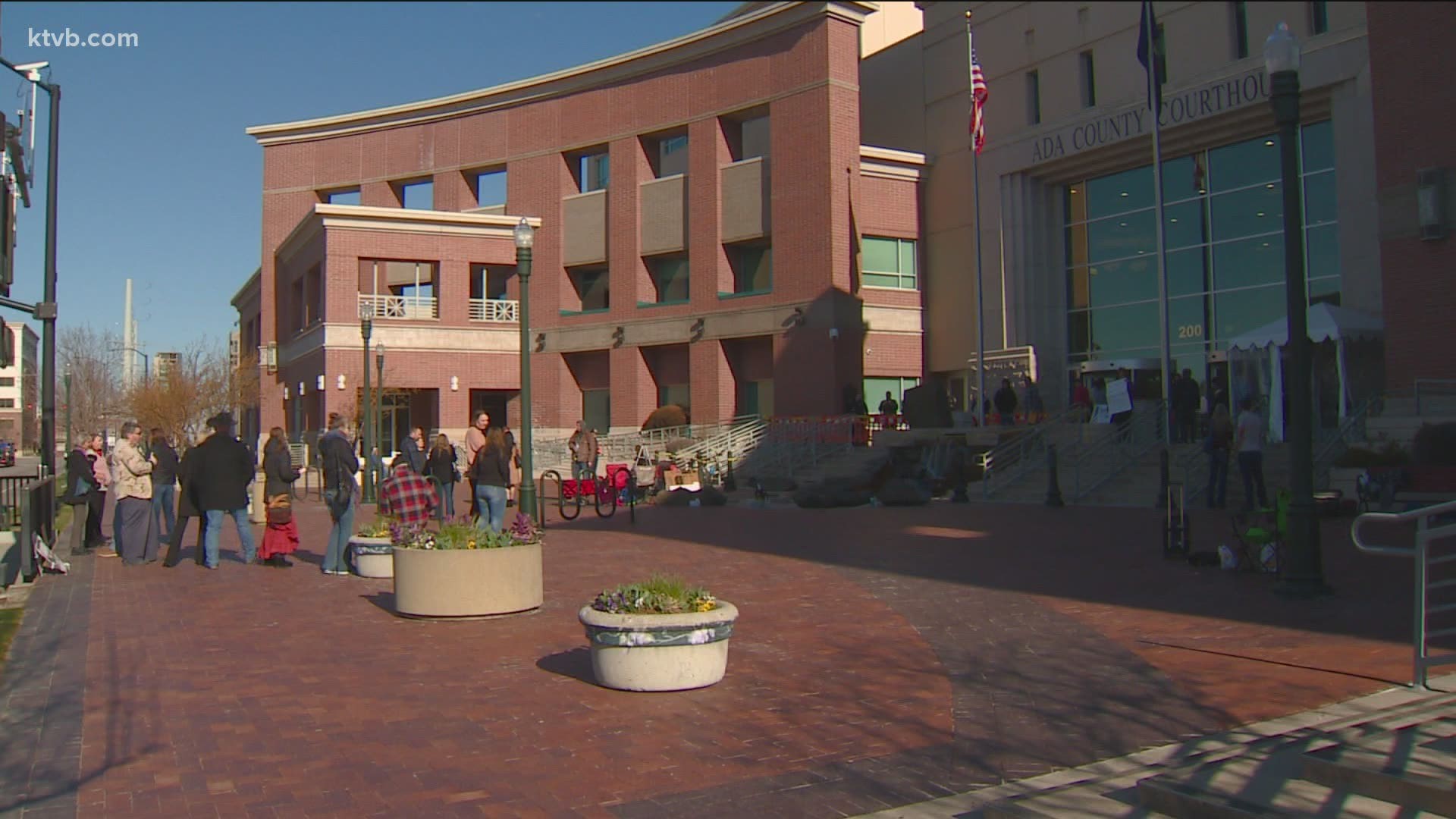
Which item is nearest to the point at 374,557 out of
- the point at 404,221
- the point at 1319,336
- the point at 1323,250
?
the point at 1319,336

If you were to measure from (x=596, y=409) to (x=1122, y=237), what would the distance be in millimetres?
20162

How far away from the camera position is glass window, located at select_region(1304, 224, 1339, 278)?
93.3 ft

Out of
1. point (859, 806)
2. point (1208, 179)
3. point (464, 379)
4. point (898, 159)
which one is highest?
point (898, 159)

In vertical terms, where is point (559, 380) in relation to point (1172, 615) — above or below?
above

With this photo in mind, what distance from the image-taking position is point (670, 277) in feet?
138

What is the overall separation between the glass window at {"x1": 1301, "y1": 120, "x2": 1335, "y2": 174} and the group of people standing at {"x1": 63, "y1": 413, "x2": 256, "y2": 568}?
26.2 meters

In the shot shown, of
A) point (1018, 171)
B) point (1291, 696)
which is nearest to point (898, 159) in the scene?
point (1018, 171)

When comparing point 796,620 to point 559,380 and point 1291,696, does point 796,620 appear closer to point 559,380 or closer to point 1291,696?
point 1291,696

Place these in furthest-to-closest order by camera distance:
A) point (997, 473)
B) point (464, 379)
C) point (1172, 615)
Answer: point (464, 379)
point (997, 473)
point (1172, 615)

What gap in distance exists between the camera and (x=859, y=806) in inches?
205

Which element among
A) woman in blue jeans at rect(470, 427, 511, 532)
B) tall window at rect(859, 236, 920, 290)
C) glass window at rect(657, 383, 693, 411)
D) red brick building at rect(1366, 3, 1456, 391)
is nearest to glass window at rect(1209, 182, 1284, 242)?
red brick building at rect(1366, 3, 1456, 391)

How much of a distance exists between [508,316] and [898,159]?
15.8 meters

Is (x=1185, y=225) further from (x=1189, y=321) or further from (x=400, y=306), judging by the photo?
(x=400, y=306)

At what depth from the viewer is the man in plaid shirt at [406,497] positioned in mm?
12578
